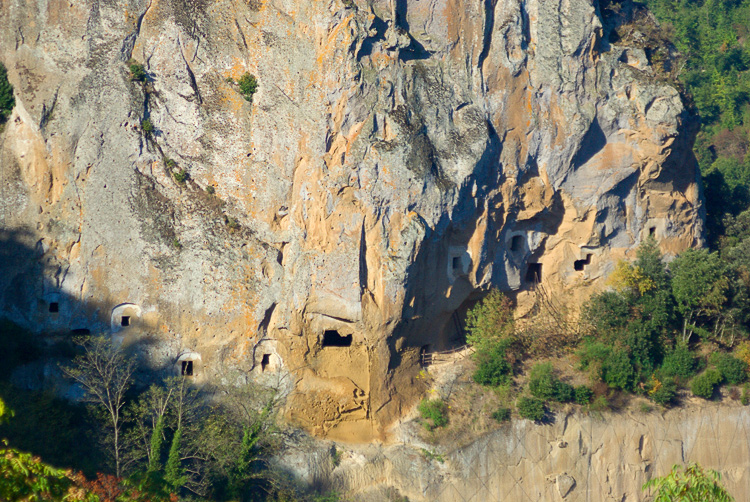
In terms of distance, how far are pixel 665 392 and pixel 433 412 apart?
7261mm

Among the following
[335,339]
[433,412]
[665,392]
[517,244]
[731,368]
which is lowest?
[433,412]

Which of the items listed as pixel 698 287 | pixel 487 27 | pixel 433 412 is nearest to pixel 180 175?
pixel 433 412

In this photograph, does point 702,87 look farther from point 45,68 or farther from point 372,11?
point 45,68

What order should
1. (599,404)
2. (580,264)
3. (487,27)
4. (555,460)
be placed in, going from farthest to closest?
1. (580,264)
2. (599,404)
3. (487,27)
4. (555,460)

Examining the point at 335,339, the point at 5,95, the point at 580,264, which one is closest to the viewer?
the point at 5,95

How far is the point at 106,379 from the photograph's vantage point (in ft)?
85.1

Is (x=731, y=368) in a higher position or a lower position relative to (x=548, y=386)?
higher

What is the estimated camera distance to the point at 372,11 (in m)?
27.5

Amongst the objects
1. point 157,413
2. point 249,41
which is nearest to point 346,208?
point 249,41

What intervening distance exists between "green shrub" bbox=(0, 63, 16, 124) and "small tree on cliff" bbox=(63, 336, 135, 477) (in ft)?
22.2

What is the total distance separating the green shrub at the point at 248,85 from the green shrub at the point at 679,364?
49.4 feet

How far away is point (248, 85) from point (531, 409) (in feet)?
40.7

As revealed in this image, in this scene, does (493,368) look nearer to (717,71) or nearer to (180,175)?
(180,175)

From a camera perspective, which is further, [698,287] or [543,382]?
[698,287]
